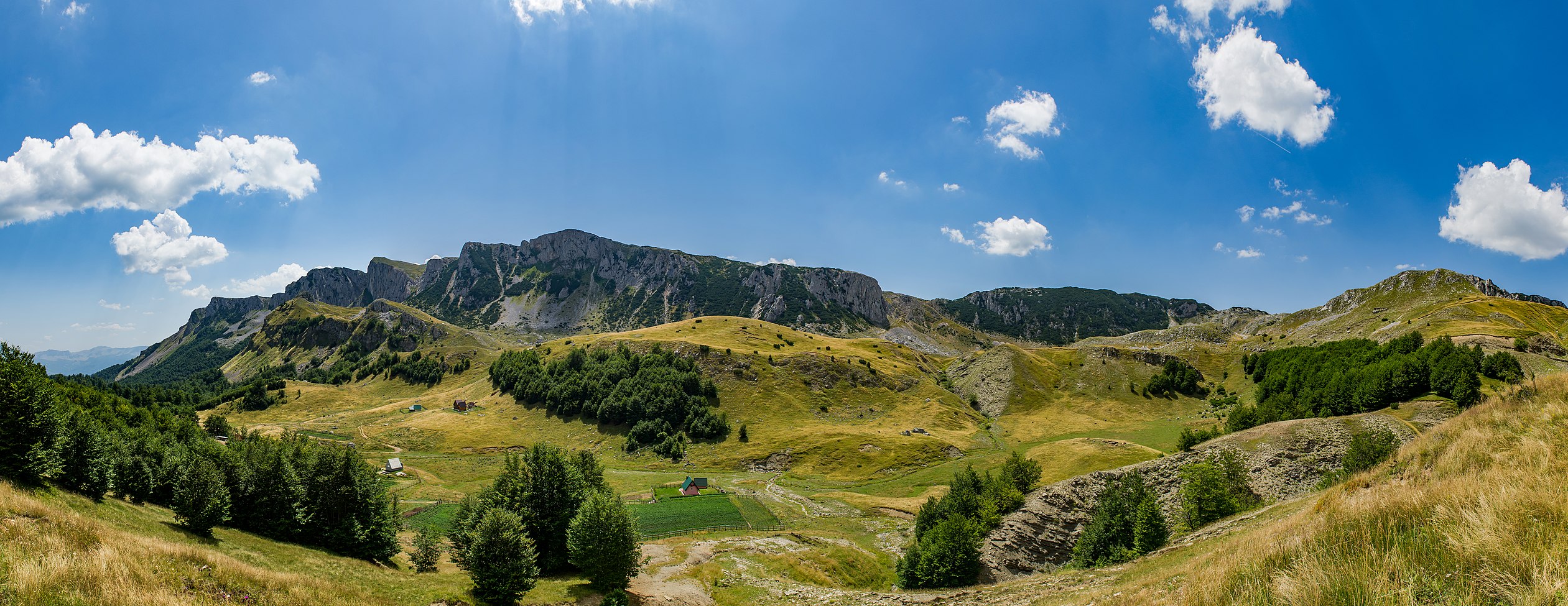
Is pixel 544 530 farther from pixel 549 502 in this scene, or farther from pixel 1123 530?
pixel 1123 530

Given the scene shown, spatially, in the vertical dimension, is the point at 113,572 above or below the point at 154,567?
above

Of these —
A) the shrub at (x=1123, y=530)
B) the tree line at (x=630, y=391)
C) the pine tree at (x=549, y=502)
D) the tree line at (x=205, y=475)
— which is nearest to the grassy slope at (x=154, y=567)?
the tree line at (x=205, y=475)

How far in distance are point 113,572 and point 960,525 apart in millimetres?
51845

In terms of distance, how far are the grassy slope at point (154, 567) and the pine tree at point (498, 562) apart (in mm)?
1497

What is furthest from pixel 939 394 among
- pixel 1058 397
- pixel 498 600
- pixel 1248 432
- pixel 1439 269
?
pixel 1439 269

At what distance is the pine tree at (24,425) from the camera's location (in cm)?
3028

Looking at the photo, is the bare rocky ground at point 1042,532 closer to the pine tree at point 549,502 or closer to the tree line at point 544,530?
the tree line at point 544,530

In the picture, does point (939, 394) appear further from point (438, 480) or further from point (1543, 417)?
point (1543, 417)

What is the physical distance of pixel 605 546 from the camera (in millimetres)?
37844

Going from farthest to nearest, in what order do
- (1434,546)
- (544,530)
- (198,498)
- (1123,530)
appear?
(1123,530)
(544,530)
(198,498)
(1434,546)

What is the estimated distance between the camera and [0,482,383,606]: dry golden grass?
1377cm

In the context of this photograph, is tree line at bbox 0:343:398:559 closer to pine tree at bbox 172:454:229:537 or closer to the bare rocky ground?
pine tree at bbox 172:454:229:537

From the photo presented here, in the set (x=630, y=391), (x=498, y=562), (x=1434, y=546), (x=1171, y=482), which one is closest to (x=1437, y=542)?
(x=1434, y=546)

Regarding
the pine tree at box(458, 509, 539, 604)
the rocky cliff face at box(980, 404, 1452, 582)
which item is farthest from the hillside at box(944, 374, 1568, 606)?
the rocky cliff face at box(980, 404, 1452, 582)
